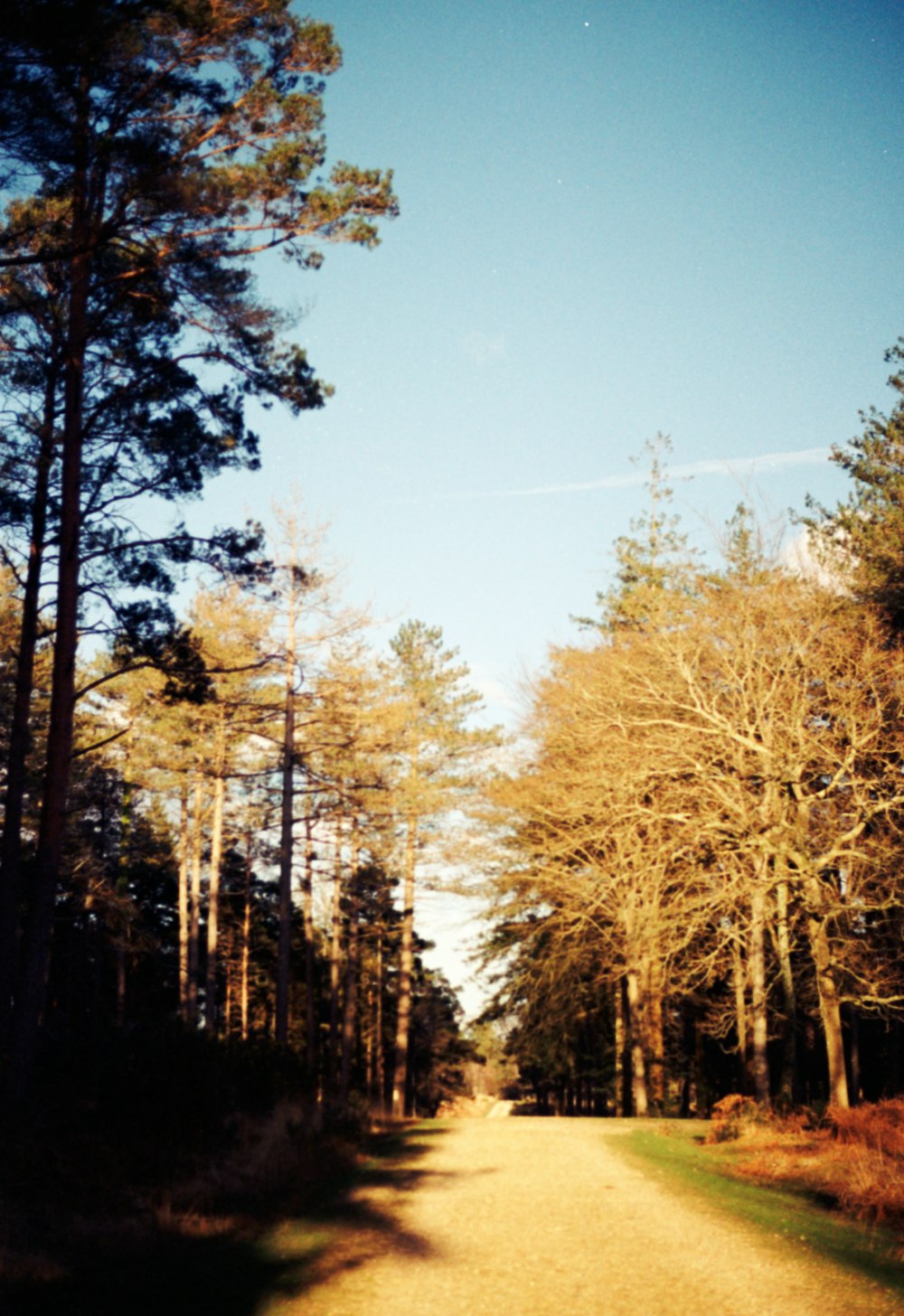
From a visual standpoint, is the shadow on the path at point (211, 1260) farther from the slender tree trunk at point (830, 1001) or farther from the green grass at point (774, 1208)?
the slender tree trunk at point (830, 1001)

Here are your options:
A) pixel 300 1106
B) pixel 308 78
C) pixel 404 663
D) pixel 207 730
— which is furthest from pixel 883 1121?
pixel 404 663

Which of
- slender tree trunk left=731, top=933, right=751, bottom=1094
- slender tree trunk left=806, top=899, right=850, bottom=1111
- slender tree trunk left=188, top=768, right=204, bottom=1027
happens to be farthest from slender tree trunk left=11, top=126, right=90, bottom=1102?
slender tree trunk left=188, top=768, right=204, bottom=1027

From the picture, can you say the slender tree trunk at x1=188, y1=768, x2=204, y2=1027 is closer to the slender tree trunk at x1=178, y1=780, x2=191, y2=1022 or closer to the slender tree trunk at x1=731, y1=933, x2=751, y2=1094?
the slender tree trunk at x1=178, y1=780, x2=191, y2=1022

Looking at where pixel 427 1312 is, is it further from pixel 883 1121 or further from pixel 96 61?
pixel 96 61

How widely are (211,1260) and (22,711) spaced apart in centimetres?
879

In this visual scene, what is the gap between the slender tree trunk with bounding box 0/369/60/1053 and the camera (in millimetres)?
12766

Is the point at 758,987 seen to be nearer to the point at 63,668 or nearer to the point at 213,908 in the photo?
the point at 63,668

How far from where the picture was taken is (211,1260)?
25.7ft

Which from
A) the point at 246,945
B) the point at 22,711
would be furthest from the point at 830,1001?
the point at 246,945

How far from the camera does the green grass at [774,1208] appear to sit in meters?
7.73

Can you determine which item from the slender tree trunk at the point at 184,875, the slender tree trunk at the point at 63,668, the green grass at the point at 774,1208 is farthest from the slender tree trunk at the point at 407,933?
the slender tree trunk at the point at 63,668

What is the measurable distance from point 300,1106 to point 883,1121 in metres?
7.99

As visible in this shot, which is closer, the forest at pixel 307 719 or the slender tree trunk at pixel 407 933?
the forest at pixel 307 719

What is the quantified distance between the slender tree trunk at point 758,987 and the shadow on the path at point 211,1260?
9.06m
